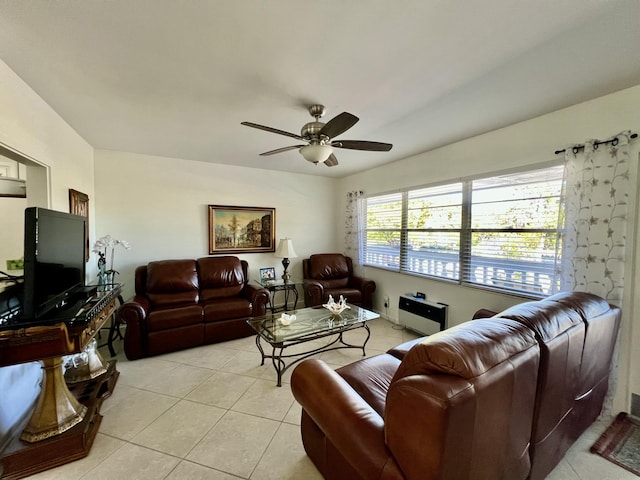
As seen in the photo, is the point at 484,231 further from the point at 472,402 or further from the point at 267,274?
the point at 267,274

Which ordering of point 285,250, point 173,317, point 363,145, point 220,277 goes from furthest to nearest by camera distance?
point 285,250, point 220,277, point 173,317, point 363,145

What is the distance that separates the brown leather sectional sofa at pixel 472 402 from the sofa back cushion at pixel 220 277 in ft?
7.89

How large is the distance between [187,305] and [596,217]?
4086 millimetres

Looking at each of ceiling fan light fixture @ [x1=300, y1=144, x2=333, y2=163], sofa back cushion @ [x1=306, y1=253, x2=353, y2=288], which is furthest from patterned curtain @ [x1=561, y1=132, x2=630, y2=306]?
sofa back cushion @ [x1=306, y1=253, x2=353, y2=288]

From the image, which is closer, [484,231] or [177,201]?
[484,231]

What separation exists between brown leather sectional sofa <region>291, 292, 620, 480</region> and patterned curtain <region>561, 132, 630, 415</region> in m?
0.55

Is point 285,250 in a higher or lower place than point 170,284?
higher

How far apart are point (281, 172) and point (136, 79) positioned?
2.82 m

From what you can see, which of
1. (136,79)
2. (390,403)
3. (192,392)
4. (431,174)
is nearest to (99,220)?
(136,79)

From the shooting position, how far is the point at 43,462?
1475 mm

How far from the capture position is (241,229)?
4.22m

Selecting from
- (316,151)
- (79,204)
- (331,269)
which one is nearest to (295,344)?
(316,151)

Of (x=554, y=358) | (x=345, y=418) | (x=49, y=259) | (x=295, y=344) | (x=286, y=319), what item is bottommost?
(x=295, y=344)

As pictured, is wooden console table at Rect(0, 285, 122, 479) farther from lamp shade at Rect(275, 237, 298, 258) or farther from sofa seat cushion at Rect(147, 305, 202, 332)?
lamp shade at Rect(275, 237, 298, 258)
